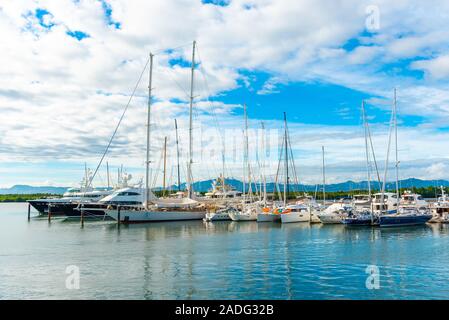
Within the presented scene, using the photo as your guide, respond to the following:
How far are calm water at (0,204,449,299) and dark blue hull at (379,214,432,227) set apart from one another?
9723 millimetres

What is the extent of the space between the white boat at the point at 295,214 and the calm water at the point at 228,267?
2041cm

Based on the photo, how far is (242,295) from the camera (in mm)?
20312

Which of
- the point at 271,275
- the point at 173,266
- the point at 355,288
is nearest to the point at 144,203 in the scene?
the point at 173,266

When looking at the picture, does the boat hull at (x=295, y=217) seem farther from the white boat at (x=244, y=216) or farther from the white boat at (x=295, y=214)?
the white boat at (x=244, y=216)

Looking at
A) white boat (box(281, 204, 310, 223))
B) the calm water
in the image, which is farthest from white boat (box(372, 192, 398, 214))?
the calm water

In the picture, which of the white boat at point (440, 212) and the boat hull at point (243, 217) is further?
the boat hull at point (243, 217)

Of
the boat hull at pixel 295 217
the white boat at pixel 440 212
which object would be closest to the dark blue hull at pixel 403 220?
the white boat at pixel 440 212

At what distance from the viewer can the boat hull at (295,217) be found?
67.5 m

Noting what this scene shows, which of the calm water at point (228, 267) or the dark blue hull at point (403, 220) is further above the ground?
the dark blue hull at point (403, 220)

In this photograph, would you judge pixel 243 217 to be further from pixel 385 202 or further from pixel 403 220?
pixel 403 220

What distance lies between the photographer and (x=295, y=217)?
6812 cm
